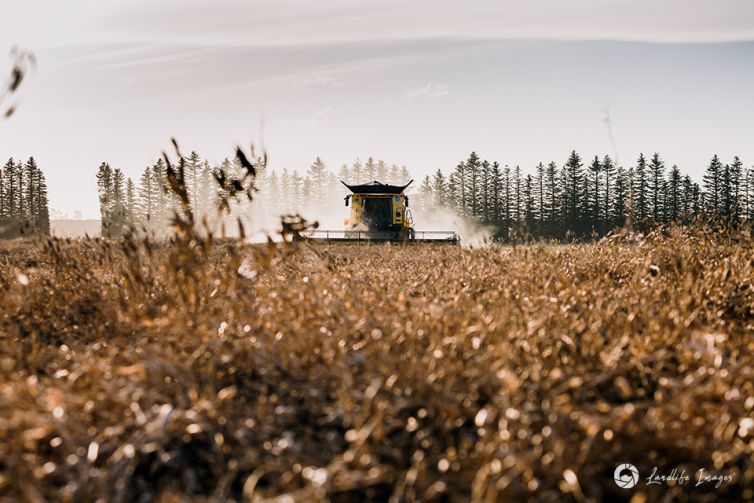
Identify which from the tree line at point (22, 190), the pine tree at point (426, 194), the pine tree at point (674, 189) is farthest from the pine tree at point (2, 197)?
the pine tree at point (674, 189)

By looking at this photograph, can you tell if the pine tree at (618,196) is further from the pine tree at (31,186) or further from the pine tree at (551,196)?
the pine tree at (31,186)

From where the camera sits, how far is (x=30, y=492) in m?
2.22

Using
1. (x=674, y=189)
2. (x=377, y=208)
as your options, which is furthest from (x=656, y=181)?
(x=377, y=208)

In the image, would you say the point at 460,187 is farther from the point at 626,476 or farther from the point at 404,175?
the point at 626,476

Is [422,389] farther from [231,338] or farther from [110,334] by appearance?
[110,334]

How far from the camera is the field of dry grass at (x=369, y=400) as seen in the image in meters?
2.63

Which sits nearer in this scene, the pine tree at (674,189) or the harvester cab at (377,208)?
the harvester cab at (377,208)

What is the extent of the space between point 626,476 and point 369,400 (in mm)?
1207

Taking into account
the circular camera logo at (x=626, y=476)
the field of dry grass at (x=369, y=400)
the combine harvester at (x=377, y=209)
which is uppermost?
the combine harvester at (x=377, y=209)

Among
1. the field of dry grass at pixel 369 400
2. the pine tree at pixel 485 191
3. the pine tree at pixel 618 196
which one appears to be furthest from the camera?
the pine tree at pixel 485 191

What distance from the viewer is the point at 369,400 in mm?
2838

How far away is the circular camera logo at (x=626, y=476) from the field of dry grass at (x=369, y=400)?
0.12 feet

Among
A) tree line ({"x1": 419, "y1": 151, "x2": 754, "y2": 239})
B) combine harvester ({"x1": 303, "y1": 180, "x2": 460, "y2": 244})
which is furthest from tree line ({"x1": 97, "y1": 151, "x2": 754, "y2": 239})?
combine harvester ({"x1": 303, "y1": 180, "x2": 460, "y2": 244})

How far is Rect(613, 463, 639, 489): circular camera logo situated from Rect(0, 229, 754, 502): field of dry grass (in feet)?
0.12
